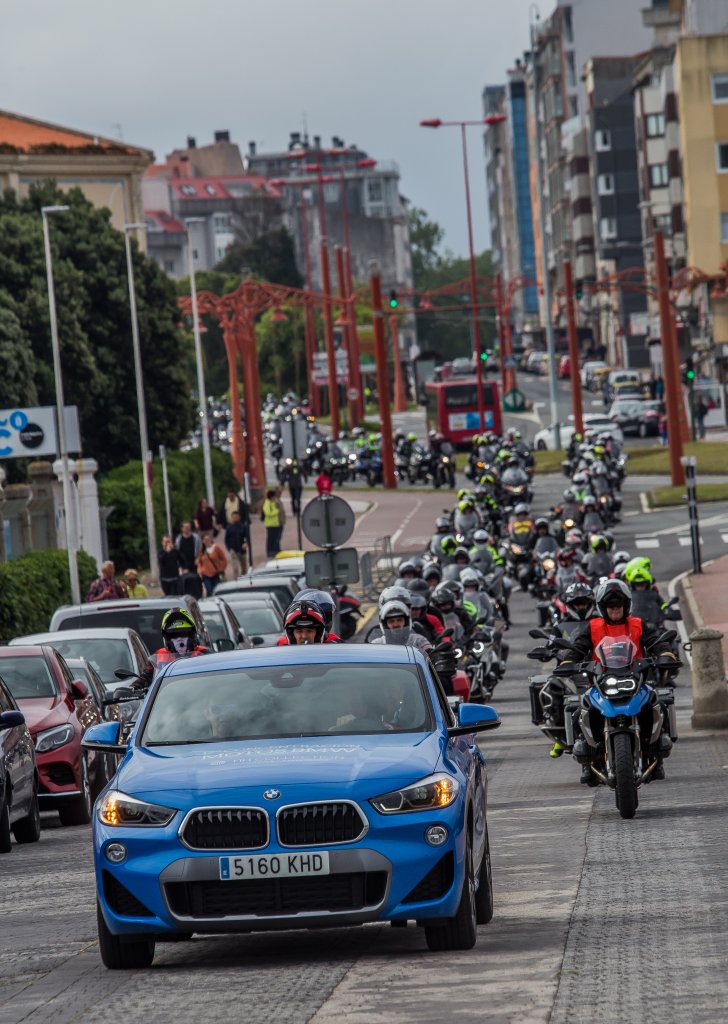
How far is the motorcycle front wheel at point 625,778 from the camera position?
610 inches

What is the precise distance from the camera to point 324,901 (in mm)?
9461

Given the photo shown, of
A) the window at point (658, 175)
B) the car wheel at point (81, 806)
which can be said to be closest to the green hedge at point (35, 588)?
the car wheel at point (81, 806)

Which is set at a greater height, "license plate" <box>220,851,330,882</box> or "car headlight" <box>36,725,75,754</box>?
"license plate" <box>220,851,330,882</box>

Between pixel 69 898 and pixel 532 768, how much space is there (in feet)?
26.2

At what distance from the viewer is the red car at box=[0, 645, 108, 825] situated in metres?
19.2

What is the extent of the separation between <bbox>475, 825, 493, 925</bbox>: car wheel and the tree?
57.0 m

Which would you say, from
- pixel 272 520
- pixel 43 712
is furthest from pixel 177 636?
pixel 272 520

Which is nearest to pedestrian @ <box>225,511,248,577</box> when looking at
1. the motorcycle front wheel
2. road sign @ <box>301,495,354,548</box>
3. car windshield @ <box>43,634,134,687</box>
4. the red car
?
road sign @ <box>301,495,354,548</box>

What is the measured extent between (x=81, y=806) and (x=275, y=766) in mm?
9933

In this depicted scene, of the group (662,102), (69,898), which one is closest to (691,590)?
(69,898)

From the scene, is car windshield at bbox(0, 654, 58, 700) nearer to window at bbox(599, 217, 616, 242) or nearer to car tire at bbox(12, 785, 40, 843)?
car tire at bbox(12, 785, 40, 843)

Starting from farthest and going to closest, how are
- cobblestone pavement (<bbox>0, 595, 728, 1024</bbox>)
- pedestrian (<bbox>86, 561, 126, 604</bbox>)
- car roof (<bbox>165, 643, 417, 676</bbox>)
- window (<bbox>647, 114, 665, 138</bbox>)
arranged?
window (<bbox>647, 114, 665, 138</bbox>)
pedestrian (<bbox>86, 561, 126, 604</bbox>)
car roof (<bbox>165, 643, 417, 676</bbox>)
cobblestone pavement (<bbox>0, 595, 728, 1024</bbox>)

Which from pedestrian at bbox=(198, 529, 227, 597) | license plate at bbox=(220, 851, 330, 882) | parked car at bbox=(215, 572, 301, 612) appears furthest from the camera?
pedestrian at bbox=(198, 529, 227, 597)

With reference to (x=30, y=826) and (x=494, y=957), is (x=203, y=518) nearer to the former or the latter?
(x=30, y=826)
